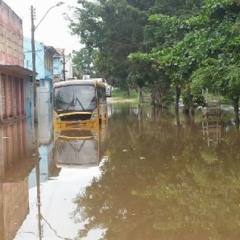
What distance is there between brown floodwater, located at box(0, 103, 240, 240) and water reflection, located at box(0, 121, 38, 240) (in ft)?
0.05

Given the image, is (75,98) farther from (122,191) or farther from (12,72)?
(122,191)

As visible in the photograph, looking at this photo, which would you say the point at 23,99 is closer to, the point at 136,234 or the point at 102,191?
the point at 102,191

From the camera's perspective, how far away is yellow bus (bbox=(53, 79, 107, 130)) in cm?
2847

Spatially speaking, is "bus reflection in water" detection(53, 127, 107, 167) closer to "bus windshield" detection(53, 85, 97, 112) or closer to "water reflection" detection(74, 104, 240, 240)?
"water reflection" detection(74, 104, 240, 240)

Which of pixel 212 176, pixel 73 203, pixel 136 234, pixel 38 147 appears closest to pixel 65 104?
pixel 38 147

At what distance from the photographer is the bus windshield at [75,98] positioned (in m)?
28.6

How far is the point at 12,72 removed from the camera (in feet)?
115

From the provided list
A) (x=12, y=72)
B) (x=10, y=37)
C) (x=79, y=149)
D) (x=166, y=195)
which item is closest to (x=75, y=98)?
(x=12, y=72)

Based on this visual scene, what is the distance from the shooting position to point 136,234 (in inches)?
286

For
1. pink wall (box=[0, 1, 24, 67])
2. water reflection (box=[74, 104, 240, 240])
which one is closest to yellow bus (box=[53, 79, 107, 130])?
pink wall (box=[0, 1, 24, 67])

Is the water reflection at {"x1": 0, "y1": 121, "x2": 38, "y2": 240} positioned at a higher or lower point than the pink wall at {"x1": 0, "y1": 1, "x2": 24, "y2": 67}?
lower

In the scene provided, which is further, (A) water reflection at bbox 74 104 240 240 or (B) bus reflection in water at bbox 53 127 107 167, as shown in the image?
(B) bus reflection in water at bbox 53 127 107 167

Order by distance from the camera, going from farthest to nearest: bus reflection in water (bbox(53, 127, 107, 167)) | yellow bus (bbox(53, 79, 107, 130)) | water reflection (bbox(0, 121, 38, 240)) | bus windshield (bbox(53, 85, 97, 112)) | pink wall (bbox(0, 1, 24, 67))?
pink wall (bbox(0, 1, 24, 67)) → bus windshield (bbox(53, 85, 97, 112)) → yellow bus (bbox(53, 79, 107, 130)) → bus reflection in water (bbox(53, 127, 107, 167)) → water reflection (bbox(0, 121, 38, 240))

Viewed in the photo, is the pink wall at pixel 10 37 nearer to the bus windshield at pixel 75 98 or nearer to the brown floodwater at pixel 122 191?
the bus windshield at pixel 75 98
